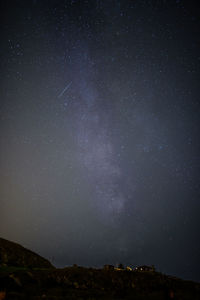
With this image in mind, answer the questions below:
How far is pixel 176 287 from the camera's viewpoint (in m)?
9.09

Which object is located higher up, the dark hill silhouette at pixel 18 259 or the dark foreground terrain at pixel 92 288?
the dark hill silhouette at pixel 18 259

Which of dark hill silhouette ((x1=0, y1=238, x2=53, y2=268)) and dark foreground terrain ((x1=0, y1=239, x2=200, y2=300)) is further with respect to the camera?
dark hill silhouette ((x1=0, y1=238, x2=53, y2=268))

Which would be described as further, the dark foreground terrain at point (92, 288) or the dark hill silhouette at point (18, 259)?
the dark hill silhouette at point (18, 259)

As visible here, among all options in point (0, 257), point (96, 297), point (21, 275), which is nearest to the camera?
point (96, 297)

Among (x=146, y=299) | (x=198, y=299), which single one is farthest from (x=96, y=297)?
(x=198, y=299)

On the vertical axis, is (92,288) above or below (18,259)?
below

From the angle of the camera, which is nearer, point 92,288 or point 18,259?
point 92,288

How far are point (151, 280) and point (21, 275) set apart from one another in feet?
24.3

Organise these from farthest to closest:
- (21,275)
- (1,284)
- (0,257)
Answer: (0,257) → (21,275) → (1,284)

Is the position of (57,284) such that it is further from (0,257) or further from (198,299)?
(0,257)

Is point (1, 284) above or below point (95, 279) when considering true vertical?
below

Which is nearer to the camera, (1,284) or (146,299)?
(146,299)

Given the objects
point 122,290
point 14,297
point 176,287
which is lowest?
point 14,297

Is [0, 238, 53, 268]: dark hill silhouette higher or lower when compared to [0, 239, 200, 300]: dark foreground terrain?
higher
